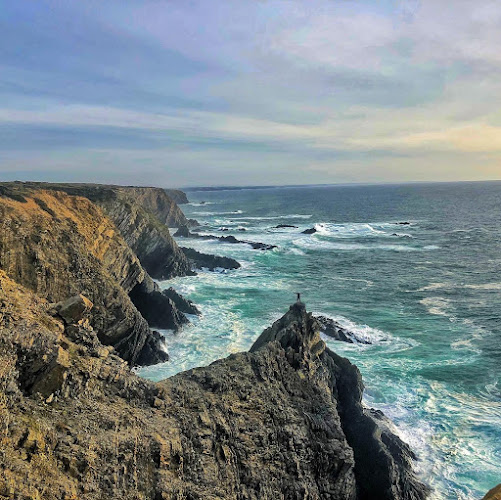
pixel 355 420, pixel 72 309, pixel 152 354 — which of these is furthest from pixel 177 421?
pixel 152 354

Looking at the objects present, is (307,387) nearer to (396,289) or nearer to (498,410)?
(498,410)

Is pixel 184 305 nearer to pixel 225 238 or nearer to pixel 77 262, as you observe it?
pixel 77 262

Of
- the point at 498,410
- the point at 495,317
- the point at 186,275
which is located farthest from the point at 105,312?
the point at 495,317

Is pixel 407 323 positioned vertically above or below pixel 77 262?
below

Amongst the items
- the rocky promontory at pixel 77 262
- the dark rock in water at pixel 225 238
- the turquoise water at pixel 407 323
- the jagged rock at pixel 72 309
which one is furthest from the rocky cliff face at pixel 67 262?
the dark rock in water at pixel 225 238

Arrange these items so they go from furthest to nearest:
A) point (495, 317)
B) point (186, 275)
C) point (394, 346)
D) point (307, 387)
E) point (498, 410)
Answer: point (186, 275), point (495, 317), point (394, 346), point (498, 410), point (307, 387)

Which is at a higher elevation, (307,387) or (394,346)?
(307,387)
